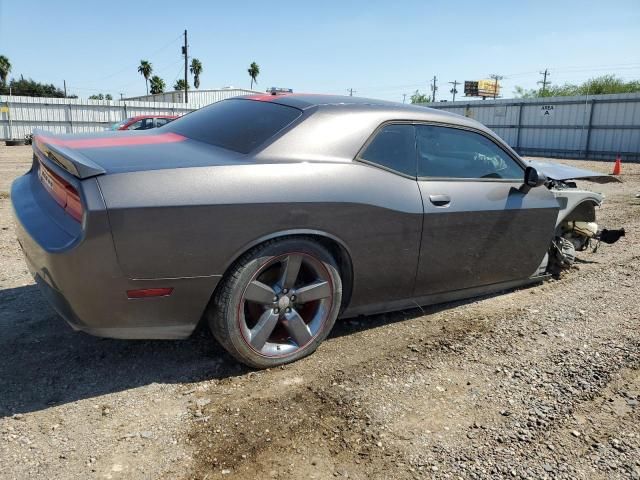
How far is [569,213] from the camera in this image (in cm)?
465

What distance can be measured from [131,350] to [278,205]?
1339 mm

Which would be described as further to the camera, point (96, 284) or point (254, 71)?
point (254, 71)

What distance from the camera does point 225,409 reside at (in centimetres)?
254

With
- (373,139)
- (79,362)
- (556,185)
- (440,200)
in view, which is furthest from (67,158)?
(556,185)

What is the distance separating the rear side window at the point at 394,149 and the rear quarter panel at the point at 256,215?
82 mm

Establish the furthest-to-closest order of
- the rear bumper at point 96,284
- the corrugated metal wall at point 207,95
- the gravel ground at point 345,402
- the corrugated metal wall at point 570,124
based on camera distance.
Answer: the corrugated metal wall at point 207,95
the corrugated metal wall at point 570,124
the rear bumper at point 96,284
the gravel ground at point 345,402

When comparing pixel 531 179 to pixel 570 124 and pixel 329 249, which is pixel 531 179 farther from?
pixel 570 124

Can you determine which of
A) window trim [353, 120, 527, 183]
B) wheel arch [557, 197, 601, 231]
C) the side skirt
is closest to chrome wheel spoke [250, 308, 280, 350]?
the side skirt

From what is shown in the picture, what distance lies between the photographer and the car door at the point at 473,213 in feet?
11.1

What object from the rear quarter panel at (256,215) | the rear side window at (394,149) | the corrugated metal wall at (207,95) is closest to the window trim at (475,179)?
the rear side window at (394,149)

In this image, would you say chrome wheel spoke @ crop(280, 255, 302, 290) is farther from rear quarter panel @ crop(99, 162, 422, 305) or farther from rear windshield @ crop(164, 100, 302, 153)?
rear windshield @ crop(164, 100, 302, 153)

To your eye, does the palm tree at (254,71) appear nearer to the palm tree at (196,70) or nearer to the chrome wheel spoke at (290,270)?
the palm tree at (196,70)

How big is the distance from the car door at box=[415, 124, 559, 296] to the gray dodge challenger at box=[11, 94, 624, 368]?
0.5 inches

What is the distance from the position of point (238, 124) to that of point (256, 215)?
89 cm
